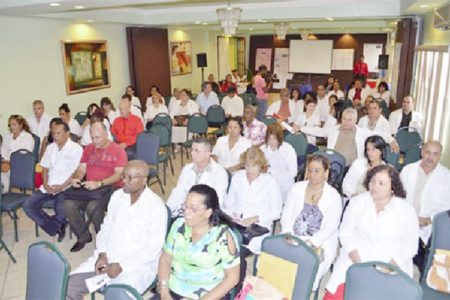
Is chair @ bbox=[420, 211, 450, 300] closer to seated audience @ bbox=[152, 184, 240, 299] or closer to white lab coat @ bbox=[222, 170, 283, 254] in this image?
white lab coat @ bbox=[222, 170, 283, 254]

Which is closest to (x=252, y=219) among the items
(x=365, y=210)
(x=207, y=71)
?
(x=365, y=210)

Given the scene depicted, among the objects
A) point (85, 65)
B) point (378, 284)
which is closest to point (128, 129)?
point (85, 65)

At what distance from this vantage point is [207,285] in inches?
104

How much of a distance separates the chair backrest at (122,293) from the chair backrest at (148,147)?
3777mm

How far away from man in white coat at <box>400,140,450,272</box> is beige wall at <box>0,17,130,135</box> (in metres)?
6.46

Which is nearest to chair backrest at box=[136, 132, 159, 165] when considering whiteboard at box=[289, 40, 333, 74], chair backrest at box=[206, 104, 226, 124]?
chair backrest at box=[206, 104, 226, 124]

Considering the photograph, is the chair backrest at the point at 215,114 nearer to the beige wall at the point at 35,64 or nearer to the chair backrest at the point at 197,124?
the chair backrest at the point at 197,124

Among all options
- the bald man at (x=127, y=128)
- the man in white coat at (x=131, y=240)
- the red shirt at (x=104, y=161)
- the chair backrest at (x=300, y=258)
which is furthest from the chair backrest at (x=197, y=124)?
the chair backrest at (x=300, y=258)

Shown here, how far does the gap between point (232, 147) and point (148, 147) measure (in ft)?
4.67

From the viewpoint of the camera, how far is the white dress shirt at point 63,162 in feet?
15.7

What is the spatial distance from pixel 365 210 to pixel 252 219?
1069mm

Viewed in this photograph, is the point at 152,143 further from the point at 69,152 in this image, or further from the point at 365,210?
the point at 365,210

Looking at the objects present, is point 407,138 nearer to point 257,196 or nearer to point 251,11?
point 257,196

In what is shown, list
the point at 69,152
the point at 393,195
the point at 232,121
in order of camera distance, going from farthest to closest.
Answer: the point at 232,121 < the point at 69,152 < the point at 393,195
